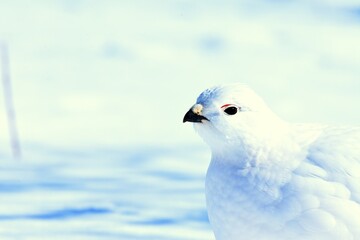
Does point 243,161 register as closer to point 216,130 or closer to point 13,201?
point 216,130

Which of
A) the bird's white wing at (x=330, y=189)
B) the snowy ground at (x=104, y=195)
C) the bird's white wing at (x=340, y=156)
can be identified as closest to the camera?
the bird's white wing at (x=330, y=189)

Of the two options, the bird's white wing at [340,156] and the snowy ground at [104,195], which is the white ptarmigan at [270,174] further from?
the snowy ground at [104,195]

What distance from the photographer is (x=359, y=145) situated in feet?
11.8

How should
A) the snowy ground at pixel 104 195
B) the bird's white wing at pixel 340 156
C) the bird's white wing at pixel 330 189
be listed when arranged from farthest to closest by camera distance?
1. the snowy ground at pixel 104 195
2. the bird's white wing at pixel 340 156
3. the bird's white wing at pixel 330 189

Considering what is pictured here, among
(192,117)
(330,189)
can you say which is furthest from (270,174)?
(192,117)

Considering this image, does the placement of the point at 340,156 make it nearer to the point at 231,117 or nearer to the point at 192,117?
the point at 231,117

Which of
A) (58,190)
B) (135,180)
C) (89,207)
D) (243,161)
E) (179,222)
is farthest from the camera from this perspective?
(135,180)

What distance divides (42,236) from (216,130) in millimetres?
1457

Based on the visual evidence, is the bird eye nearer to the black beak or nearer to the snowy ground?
the black beak

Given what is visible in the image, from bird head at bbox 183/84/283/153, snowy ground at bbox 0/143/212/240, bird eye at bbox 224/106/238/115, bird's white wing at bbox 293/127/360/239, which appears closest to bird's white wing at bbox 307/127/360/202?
bird's white wing at bbox 293/127/360/239

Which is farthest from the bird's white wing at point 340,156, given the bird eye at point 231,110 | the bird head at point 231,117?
the bird eye at point 231,110

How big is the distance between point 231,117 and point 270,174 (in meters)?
0.27

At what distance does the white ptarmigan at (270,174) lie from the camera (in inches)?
132

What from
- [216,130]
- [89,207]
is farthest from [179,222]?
[216,130]
